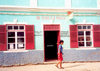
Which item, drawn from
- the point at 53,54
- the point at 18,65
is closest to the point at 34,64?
the point at 18,65

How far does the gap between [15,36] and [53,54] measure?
400 centimetres

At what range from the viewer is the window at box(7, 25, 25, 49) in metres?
9.55

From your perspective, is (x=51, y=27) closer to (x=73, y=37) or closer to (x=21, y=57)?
(x=73, y=37)

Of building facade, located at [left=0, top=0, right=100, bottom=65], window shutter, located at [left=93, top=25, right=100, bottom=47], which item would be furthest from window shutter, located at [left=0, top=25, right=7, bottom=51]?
window shutter, located at [left=93, top=25, right=100, bottom=47]

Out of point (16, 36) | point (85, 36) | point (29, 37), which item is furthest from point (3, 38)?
point (85, 36)

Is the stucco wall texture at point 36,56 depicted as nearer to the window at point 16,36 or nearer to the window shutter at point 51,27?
the window at point 16,36

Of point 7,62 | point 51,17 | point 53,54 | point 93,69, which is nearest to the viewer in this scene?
point 93,69

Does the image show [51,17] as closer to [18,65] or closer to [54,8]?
[54,8]

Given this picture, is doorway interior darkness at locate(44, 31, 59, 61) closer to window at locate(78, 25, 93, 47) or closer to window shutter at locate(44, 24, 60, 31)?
window shutter at locate(44, 24, 60, 31)

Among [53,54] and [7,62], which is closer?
[7,62]

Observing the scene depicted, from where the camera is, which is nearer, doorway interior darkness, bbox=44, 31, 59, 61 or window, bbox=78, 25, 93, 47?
window, bbox=78, 25, 93, 47

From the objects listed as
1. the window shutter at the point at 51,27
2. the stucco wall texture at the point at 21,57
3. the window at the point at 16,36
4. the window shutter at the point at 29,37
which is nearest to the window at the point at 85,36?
the window shutter at the point at 51,27

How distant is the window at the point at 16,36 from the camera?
9555 millimetres

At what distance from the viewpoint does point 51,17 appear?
9945mm
